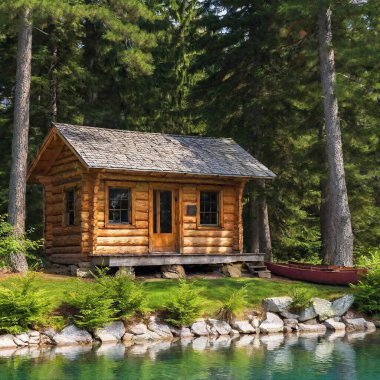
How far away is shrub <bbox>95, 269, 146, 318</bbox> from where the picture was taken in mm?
15195

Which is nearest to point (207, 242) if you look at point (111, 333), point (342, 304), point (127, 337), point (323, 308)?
point (323, 308)

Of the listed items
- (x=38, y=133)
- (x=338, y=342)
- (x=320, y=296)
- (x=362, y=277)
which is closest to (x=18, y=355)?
(x=338, y=342)

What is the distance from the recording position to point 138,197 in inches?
802

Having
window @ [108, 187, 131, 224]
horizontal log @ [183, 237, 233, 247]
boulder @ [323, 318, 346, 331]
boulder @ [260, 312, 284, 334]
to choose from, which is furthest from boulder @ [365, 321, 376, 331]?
window @ [108, 187, 131, 224]

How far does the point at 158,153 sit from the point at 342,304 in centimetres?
789

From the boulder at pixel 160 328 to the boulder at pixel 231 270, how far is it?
578 centimetres

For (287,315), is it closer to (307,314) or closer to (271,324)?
(307,314)

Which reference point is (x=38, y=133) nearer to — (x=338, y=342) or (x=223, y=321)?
(x=223, y=321)

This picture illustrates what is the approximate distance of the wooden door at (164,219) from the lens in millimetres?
20750

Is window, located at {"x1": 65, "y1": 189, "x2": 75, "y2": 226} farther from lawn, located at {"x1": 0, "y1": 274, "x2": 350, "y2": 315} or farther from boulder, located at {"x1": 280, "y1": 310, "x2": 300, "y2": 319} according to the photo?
boulder, located at {"x1": 280, "y1": 310, "x2": 300, "y2": 319}

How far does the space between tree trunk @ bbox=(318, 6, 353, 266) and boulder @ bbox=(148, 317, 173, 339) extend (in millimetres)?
7769

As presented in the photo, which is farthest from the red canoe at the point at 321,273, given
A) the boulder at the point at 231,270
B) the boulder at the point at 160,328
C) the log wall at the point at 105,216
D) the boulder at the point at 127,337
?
the boulder at the point at 127,337

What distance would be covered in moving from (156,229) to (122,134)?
146 inches

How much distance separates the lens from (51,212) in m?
22.5
